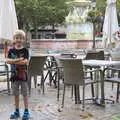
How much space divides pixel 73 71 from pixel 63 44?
81.8 ft

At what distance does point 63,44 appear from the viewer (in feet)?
108

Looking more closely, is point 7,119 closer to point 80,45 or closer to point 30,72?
point 30,72

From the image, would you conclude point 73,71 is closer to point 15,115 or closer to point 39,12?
point 15,115

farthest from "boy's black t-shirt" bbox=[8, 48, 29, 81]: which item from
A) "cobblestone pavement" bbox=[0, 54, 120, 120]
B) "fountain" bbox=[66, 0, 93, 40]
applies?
"fountain" bbox=[66, 0, 93, 40]

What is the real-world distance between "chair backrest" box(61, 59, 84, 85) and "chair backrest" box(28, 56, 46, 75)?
64.0 inches

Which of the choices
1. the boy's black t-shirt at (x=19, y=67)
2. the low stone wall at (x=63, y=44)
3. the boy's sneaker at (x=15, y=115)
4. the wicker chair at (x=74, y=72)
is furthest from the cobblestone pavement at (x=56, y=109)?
the low stone wall at (x=63, y=44)

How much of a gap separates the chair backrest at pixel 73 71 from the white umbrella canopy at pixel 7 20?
2.20 meters

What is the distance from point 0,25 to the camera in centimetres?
981

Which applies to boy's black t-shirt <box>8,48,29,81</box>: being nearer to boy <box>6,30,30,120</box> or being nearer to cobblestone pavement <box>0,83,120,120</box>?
boy <box>6,30,30,120</box>

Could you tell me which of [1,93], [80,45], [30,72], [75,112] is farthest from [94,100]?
[80,45]

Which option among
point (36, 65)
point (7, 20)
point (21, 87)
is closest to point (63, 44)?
point (7, 20)

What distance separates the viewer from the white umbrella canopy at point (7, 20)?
9.70m

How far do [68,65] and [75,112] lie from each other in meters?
0.89

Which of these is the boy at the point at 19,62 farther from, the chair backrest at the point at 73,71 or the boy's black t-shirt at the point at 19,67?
the chair backrest at the point at 73,71
